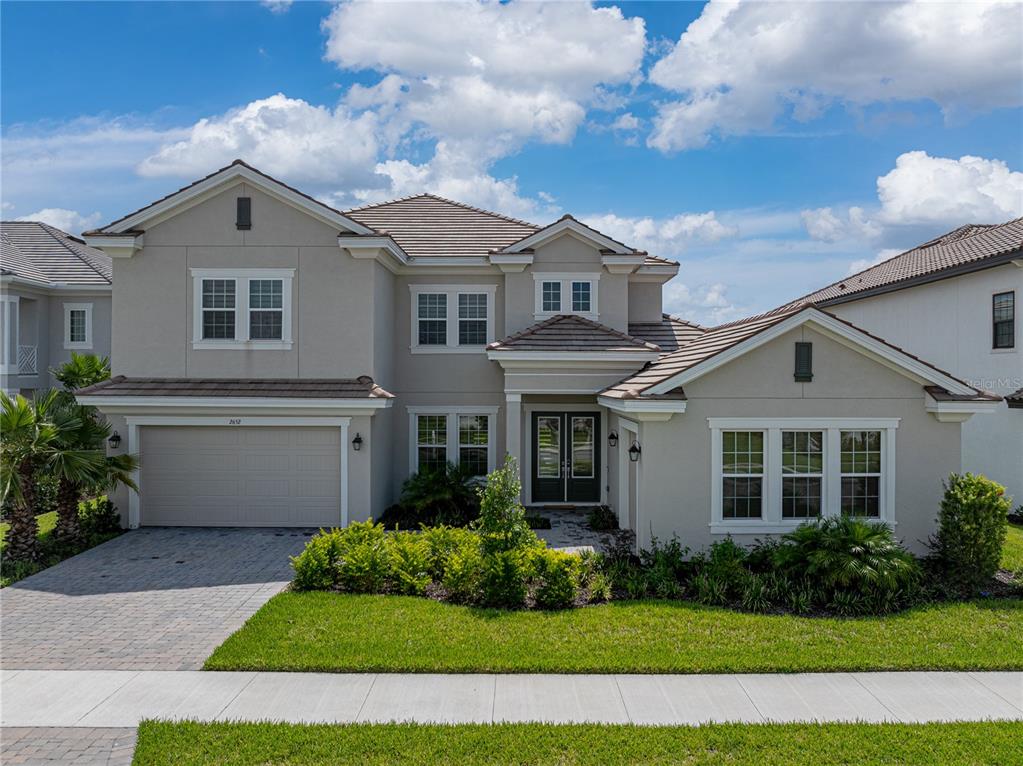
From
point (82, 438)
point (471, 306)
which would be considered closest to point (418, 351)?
point (471, 306)

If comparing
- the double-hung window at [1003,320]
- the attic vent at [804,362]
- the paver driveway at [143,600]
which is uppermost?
the double-hung window at [1003,320]

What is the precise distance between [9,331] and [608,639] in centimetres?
2213

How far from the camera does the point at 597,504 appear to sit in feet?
55.0

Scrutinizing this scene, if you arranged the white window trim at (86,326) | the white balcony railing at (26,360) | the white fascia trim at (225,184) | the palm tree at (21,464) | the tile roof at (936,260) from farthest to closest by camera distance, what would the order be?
the white window trim at (86,326) → the white balcony railing at (26,360) → the tile roof at (936,260) → the white fascia trim at (225,184) → the palm tree at (21,464)

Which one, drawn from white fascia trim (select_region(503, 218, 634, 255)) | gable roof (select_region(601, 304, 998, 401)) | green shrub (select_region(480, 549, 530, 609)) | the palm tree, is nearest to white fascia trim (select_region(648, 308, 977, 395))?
gable roof (select_region(601, 304, 998, 401))

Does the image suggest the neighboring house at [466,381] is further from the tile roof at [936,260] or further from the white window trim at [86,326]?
the white window trim at [86,326]

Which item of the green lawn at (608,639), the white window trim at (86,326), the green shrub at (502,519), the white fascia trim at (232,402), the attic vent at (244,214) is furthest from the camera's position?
the white window trim at (86,326)

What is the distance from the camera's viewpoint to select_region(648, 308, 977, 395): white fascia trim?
11039 millimetres

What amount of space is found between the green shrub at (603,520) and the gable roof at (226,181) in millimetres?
7786

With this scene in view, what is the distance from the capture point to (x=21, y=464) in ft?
39.0

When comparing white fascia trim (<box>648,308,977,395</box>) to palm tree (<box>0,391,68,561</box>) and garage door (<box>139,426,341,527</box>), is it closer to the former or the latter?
garage door (<box>139,426,341,527</box>)

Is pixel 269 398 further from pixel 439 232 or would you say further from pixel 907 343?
pixel 907 343

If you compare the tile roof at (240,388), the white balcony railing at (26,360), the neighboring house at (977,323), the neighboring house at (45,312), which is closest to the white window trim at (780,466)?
the tile roof at (240,388)

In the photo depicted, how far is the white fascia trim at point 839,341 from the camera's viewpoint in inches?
435
